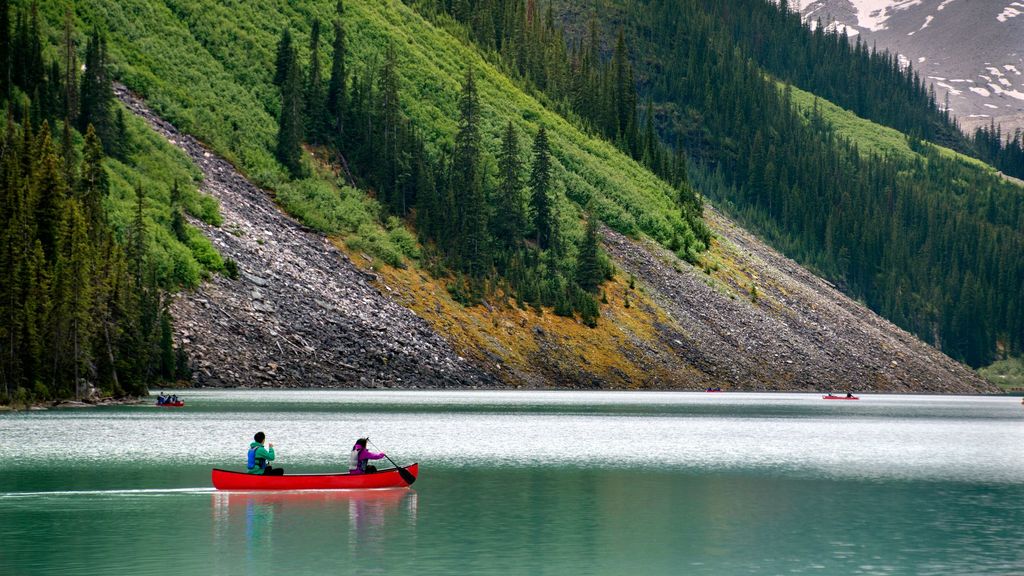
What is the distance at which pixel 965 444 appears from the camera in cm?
7206

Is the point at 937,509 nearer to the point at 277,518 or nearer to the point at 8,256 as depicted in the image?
the point at 277,518

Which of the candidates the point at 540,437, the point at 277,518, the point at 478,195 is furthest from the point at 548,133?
the point at 277,518

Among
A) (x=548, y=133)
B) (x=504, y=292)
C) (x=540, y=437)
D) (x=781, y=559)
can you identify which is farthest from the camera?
(x=548, y=133)

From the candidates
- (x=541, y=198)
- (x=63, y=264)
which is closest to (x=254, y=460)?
(x=63, y=264)

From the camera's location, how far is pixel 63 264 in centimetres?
9094

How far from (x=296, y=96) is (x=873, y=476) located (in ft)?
370

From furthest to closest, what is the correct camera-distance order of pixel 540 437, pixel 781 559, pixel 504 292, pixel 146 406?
pixel 504 292 → pixel 146 406 → pixel 540 437 → pixel 781 559

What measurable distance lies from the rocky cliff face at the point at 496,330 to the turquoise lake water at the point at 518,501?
35.2 m

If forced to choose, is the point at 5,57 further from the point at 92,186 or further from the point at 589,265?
the point at 589,265

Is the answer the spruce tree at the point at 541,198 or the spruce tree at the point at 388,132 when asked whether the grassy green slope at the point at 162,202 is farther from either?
the spruce tree at the point at 541,198

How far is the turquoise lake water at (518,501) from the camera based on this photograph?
31766 mm

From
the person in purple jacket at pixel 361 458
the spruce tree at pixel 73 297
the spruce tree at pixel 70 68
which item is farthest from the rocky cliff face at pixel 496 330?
the person in purple jacket at pixel 361 458

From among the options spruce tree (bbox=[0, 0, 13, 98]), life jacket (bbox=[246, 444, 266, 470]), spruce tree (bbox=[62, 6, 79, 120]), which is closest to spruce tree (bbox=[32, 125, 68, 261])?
spruce tree (bbox=[62, 6, 79, 120])

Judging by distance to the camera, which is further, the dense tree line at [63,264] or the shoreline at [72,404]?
the shoreline at [72,404]
